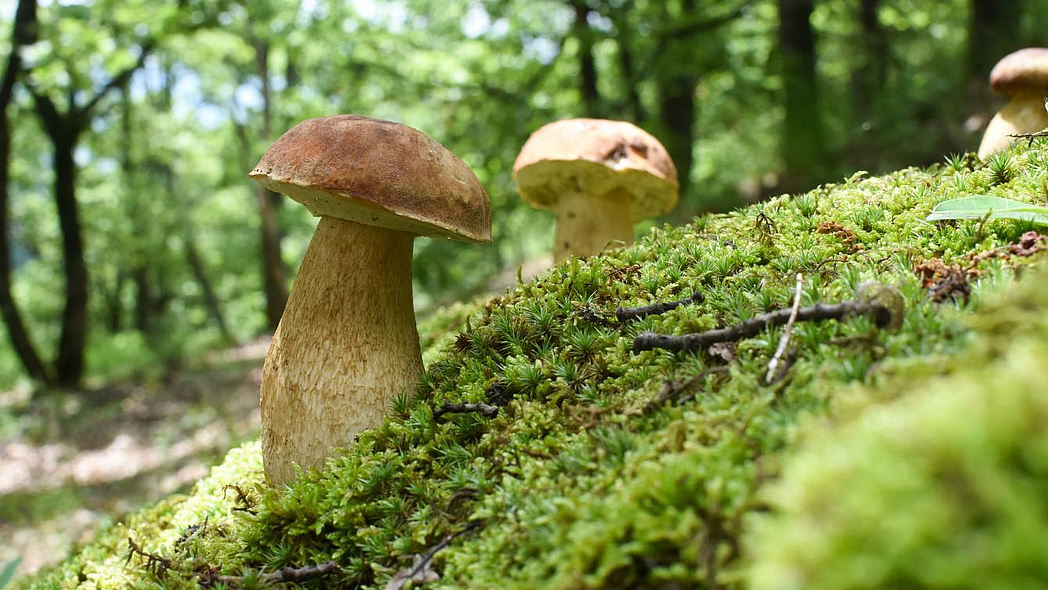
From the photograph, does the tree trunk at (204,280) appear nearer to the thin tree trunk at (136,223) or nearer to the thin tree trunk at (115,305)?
the thin tree trunk at (136,223)

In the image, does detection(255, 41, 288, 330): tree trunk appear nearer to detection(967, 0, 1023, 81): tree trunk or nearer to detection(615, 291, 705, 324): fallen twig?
detection(967, 0, 1023, 81): tree trunk

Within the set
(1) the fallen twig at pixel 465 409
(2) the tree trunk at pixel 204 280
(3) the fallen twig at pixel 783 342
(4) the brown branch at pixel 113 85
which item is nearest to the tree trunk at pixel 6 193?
(4) the brown branch at pixel 113 85

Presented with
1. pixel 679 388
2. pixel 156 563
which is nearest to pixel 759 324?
pixel 679 388

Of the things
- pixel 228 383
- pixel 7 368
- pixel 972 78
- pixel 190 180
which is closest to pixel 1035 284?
pixel 972 78

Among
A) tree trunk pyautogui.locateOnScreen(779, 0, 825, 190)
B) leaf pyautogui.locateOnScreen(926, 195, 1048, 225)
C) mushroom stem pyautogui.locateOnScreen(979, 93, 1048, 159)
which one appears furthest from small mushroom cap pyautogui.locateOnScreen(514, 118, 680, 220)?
tree trunk pyautogui.locateOnScreen(779, 0, 825, 190)

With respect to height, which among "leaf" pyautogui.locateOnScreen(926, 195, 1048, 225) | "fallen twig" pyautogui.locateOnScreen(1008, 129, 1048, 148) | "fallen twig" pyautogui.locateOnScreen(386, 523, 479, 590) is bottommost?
"fallen twig" pyautogui.locateOnScreen(386, 523, 479, 590)

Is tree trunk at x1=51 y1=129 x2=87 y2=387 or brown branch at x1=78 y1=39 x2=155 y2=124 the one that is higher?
brown branch at x1=78 y1=39 x2=155 y2=124
